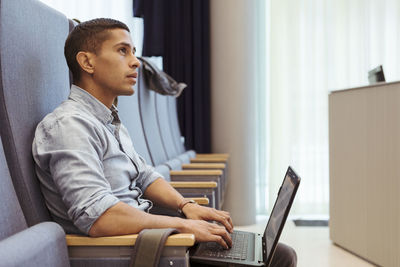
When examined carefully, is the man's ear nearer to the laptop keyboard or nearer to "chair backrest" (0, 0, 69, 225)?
"chair backrest" (0, 0, 69, 225)

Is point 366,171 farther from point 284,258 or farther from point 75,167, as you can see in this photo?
point 75,167

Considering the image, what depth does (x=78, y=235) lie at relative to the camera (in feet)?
3.59

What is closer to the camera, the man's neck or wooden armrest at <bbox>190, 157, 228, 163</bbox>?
the man's neck

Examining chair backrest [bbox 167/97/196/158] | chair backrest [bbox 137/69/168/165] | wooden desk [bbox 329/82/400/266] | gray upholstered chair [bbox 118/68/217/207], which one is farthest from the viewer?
chair backrest [bbox 167/97/196/158]

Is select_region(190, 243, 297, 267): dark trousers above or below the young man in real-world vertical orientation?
below

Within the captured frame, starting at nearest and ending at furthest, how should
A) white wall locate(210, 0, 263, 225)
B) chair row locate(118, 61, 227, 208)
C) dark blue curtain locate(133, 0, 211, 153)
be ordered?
chair row locate(118, 61, 227, 208) < white wall locate(210, 0, 263, 225) < dark blue curtain locate(133, 0, 211, 153)

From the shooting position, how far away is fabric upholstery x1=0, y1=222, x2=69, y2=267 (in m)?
0.81

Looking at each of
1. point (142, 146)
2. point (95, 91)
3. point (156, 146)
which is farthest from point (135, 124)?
point (95, 91)

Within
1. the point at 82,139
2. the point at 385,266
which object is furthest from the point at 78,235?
the point at 385,266

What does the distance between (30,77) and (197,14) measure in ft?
10.1

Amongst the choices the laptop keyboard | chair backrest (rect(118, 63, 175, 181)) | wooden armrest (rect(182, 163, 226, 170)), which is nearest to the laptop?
the laptop keyboard

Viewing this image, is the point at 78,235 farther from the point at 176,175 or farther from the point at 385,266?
the point at 385,266

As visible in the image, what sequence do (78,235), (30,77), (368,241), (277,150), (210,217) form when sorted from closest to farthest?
(78,235), (30,77), (210,217), (368,241), (277,150)

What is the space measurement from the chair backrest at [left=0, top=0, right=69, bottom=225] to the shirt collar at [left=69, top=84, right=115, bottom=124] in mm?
75
